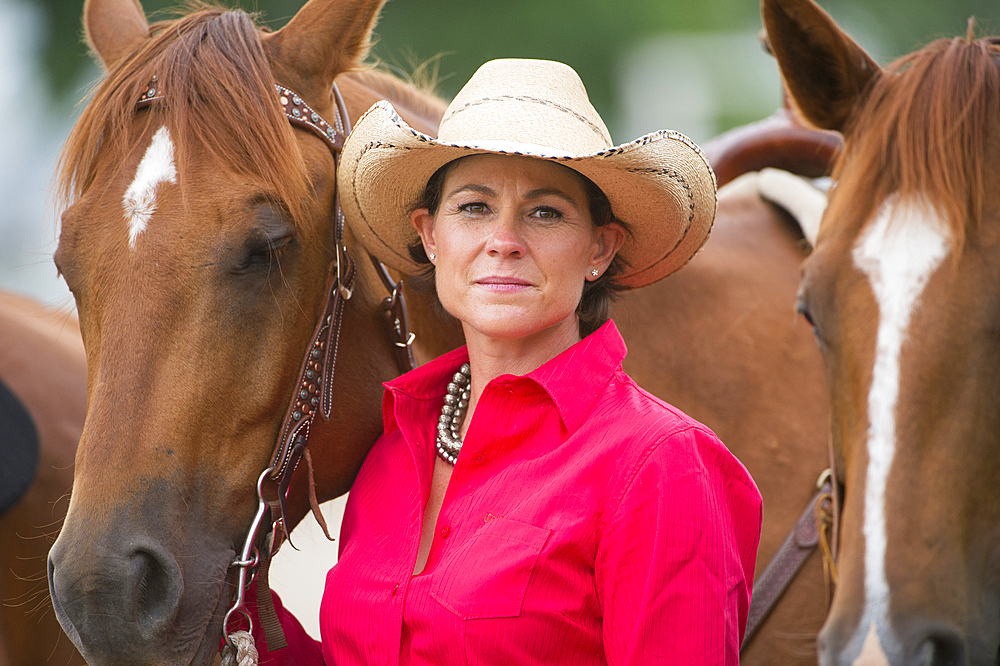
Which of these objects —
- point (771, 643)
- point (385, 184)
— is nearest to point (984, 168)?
point (385, 184)

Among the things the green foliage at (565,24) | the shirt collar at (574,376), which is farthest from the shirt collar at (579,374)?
the green foliage at (565,24)

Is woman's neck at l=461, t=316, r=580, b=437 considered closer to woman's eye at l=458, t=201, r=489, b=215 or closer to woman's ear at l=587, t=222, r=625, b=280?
woman's ear at l=587, t=222, r=625, b=280

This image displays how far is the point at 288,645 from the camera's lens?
191 cm

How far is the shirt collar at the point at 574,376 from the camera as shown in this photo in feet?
5.20

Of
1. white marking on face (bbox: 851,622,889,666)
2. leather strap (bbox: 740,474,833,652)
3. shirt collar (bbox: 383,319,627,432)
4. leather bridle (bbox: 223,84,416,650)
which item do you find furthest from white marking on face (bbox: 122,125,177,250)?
leather strap (bbox: 740,474,833,652)

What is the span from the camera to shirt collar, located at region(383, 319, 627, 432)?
1.59 meters

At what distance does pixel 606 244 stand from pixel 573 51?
1072 centimetres

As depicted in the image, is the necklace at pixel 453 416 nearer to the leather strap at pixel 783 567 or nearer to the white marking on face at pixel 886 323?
the white marking on face at pixel 886 323

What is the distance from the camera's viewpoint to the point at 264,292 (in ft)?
5.51

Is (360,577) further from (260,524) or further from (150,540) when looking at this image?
(150,540)

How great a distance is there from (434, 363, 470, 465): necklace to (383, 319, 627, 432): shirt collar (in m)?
0.05

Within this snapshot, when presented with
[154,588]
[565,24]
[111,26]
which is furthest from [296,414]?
[565,24]

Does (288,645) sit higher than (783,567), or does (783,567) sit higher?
(288,645)

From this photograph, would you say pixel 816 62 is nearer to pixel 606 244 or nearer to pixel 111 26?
pixel 606 244
